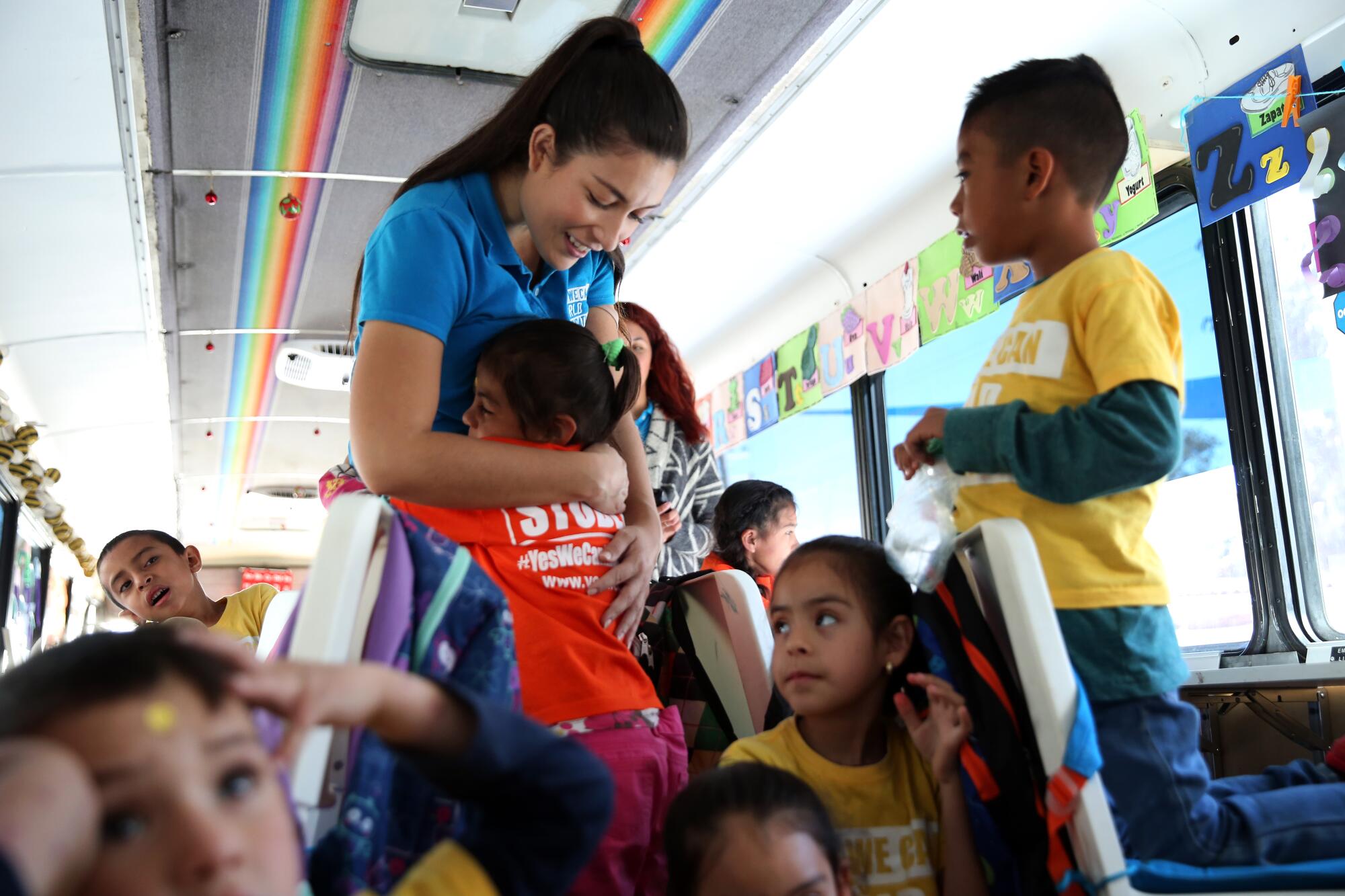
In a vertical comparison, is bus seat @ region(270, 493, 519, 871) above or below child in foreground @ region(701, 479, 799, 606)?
below

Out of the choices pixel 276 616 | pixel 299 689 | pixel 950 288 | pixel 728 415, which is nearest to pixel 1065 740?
pixel 299 689

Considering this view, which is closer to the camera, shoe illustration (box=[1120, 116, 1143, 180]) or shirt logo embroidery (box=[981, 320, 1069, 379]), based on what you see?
shirt logo embroidery (box=[981, 320, 1069, 379])

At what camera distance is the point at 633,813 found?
57.3 inches

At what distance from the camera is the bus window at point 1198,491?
12.0 ft

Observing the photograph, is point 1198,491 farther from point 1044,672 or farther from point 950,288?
point 1044,672

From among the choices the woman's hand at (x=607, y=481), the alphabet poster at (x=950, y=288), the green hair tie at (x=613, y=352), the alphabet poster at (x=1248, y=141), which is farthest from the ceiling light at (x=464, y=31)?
the woman's hand at (x=607, y=481)

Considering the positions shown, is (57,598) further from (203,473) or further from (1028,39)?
(1028,39)

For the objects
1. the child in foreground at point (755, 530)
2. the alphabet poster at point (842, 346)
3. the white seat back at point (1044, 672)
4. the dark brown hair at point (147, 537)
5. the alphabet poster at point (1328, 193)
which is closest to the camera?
the white seat back at point (1044, 672)

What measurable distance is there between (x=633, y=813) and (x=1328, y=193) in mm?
2869

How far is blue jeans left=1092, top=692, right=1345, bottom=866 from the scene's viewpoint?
132 centimetres

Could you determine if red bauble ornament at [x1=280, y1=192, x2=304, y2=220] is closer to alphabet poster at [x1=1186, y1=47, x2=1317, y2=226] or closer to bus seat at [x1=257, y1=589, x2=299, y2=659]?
bus seat at [x1=257, y1=589, x2=299, y2=659]

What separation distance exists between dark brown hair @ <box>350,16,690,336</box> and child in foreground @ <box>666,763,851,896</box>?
85cm

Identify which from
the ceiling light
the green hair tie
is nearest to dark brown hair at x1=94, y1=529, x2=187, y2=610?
the ceiling light

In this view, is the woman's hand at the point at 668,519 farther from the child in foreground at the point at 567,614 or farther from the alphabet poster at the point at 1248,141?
the alphabet poster at the point at 1248,141
